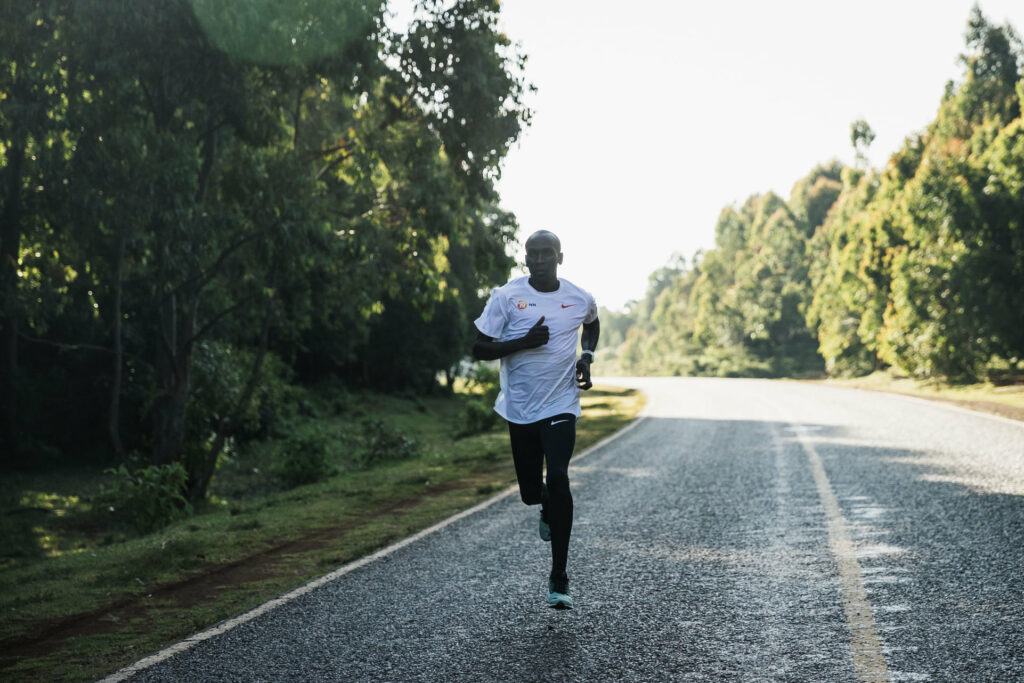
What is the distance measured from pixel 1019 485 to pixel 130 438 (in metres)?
18.0

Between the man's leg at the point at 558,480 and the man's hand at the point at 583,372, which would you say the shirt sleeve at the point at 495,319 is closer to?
the man's hand at the point at 583,372

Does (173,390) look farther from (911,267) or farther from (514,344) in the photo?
(911,267)

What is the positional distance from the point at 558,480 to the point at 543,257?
1275mm

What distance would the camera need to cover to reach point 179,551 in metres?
7.72

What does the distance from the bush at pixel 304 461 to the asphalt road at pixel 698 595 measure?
21.5ft

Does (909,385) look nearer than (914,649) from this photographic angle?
No

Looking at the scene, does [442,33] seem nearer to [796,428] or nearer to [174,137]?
[174,137]

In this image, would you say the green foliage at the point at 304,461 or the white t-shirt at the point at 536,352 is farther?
the green foliage at the point at 304,461

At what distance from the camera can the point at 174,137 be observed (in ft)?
39.2

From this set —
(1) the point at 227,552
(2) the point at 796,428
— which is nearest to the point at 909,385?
(2) the point at 796,428

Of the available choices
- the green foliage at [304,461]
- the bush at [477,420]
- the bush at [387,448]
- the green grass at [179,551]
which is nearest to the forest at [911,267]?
the bush at [477,420]

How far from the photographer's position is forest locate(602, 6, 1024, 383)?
3145 cm

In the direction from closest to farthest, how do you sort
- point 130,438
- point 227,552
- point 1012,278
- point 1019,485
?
point 227,552
point 1019,485
point 130,438
point 1012,278

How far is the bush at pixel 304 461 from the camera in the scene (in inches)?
594
